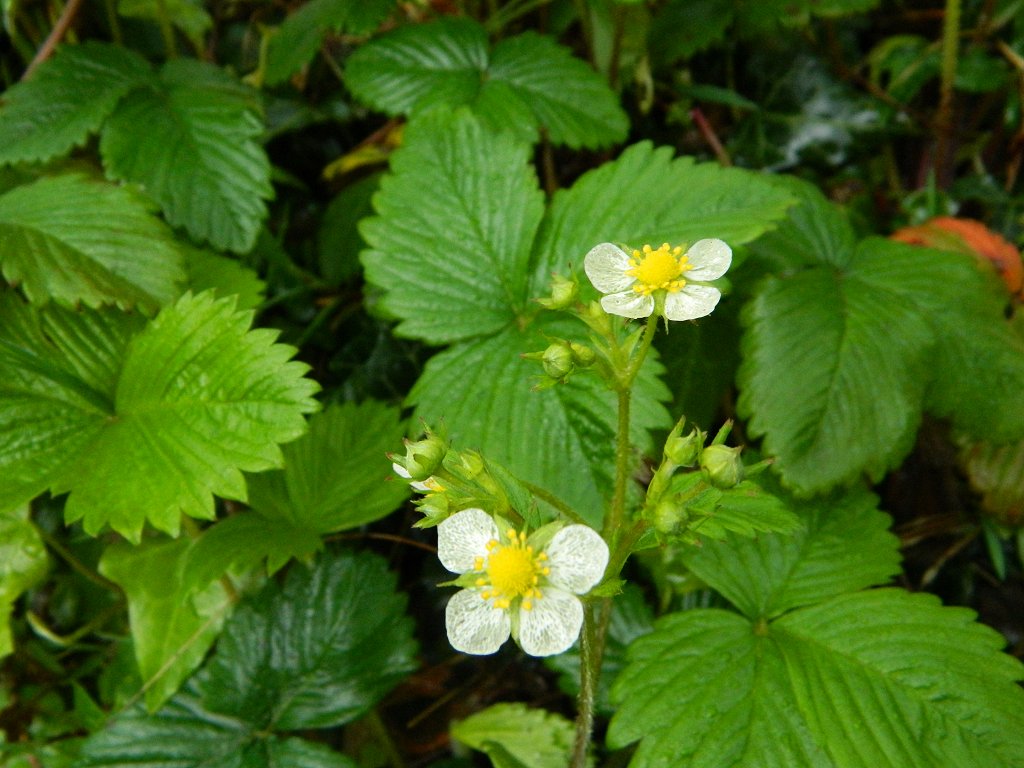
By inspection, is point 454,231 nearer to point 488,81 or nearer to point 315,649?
point 488,81

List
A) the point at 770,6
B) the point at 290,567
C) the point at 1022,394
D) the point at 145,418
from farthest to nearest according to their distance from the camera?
the point at 770,6 → the point at 290,567 → the point at 1022,394 → the point at 145,418

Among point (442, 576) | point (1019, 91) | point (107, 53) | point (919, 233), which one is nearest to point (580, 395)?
point (442, 576)

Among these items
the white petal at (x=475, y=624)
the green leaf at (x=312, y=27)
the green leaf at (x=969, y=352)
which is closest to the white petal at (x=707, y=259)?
the white petal at (x=475, y=624)

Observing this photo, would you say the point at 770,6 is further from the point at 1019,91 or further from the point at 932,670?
the point at 932,670

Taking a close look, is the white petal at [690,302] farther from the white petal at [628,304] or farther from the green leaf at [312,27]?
the green leaf at [312,27]

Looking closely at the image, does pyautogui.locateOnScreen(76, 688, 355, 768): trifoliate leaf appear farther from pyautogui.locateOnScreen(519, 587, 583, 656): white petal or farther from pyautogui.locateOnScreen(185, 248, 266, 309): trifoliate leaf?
pyautogui.locateOnScreen(185, 248, 266, 309): trifoliate leaf

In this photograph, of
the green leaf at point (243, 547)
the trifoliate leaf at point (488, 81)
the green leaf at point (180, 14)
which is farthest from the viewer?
the green leaf at point (180, 14)
